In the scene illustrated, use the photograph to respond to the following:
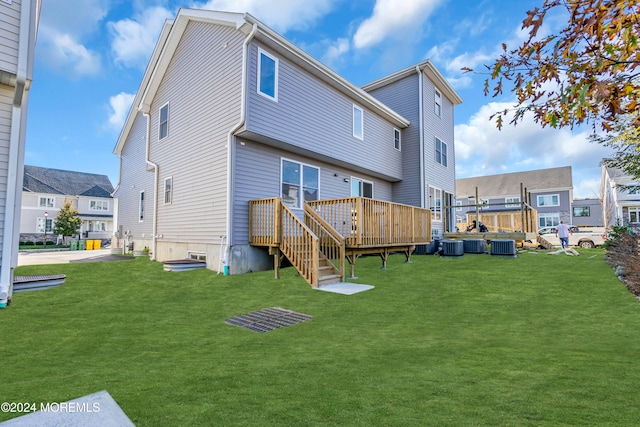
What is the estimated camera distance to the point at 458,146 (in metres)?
21.1

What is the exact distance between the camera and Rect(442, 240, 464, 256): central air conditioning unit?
12375 millimetres

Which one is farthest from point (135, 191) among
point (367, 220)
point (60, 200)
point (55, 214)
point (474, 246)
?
point (60, 200)

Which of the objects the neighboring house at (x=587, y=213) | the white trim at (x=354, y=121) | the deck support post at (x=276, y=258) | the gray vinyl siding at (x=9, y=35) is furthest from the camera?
the neighboring house at (x=587, y=213)

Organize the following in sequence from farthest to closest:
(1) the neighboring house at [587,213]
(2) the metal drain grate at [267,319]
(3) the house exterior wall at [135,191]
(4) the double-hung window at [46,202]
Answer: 1. (1) the neighboring house at [587,213]
2. (4) the double-hung window at [46,202]
3. (3) the house exterior wall at [135,191]
4. (2) the metal drain grate at [267,319]

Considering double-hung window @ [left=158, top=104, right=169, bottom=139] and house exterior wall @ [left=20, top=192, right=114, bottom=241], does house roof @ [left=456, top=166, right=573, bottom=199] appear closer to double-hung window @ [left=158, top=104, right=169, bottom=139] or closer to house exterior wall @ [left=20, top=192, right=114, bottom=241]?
double-hung window @ [left=158, top=104, right=169, bottom=139]

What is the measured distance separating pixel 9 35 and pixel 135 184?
11.6 metres

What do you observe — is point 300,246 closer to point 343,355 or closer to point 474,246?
point 343,355

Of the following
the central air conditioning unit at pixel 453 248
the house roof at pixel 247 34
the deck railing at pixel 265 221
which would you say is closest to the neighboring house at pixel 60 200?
the house roof at pixel 247 34

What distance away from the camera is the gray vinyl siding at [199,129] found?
30.9 feet

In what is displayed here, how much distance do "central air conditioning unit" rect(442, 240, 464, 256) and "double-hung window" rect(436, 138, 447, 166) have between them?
608 centimetres

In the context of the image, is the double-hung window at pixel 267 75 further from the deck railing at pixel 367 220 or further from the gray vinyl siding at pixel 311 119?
the deck railing at pixel 367 220

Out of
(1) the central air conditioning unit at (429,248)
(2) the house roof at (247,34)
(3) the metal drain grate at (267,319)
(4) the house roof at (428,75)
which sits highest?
(4) the house roof at (428,75)

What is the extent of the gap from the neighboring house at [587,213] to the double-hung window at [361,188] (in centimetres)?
Result: 3527


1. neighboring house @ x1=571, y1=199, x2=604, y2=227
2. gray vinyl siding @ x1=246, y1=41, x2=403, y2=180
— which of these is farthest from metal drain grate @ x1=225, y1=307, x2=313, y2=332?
neighboring house @ x1=571, y1=199, x2=604, y2=227
